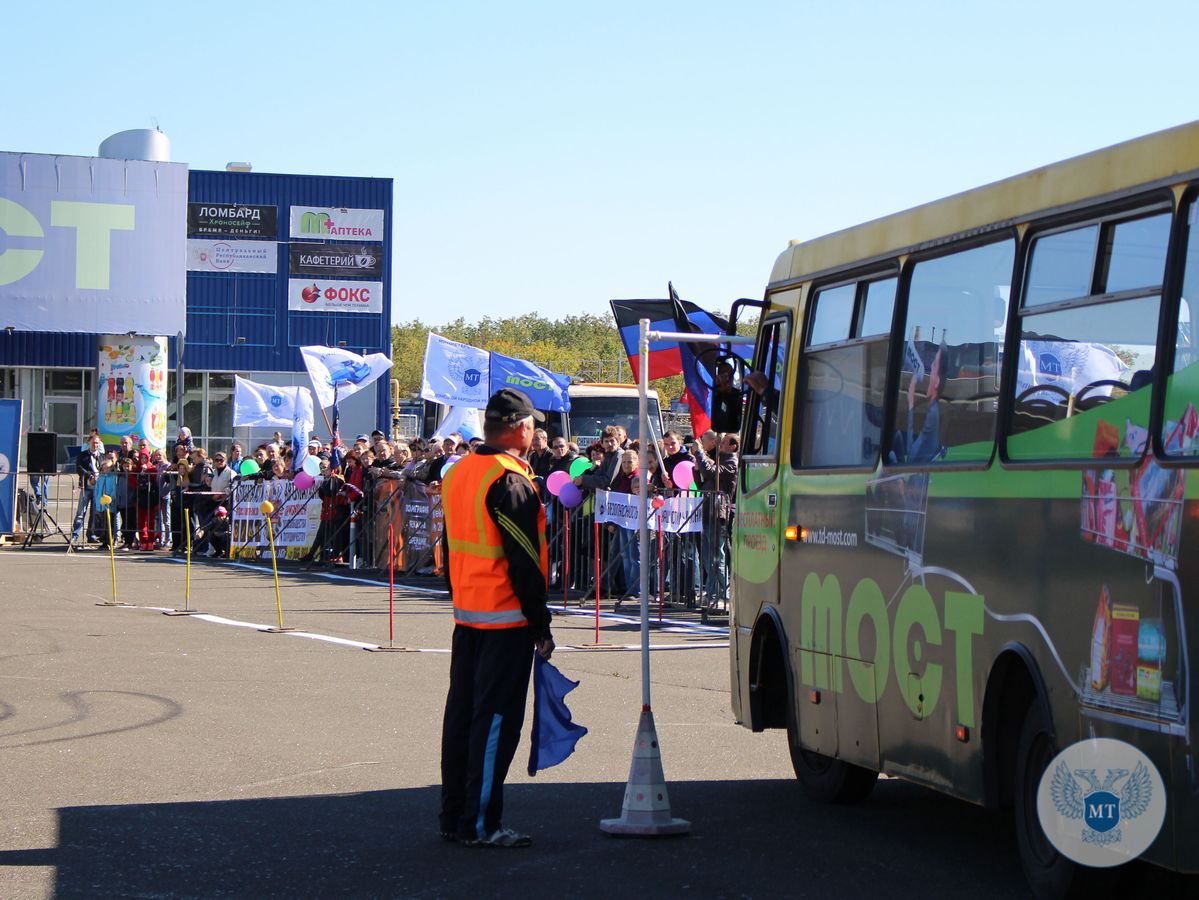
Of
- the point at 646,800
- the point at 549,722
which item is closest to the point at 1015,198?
the point at 549,722

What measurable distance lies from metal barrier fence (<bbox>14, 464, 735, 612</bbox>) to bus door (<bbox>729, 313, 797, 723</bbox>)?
9.10 metres

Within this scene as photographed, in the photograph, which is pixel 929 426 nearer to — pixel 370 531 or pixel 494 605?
pixel 494 605

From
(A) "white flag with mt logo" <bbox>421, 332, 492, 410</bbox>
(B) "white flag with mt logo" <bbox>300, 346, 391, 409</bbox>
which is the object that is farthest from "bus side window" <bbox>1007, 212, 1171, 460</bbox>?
(B) "white flag with mt logo" <bbox>300, 346, 391, 409</bbox>

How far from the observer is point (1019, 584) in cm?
661

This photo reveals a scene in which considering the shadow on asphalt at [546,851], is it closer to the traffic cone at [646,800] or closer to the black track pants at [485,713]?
the traffic cone at [646,800]

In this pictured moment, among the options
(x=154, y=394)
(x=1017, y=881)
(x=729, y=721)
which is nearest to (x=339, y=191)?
(x=154, y=394)

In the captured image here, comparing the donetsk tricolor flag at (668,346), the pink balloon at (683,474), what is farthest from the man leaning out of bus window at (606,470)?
the pink balloon at (683,474)

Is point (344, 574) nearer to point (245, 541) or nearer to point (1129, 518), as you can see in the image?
point (245, 541)

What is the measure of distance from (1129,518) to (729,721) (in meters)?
6.42

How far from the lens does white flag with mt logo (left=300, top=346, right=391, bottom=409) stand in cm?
3247

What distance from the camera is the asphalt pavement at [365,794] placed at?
23.9 ft

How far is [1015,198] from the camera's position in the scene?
6.93 m

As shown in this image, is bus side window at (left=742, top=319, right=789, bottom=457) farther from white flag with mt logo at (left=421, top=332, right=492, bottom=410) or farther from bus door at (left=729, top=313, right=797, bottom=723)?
white flag with mt logo at (left=421, top=332, right=492, bottom=410)

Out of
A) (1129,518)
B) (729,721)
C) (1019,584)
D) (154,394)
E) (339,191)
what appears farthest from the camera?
(339,191)
